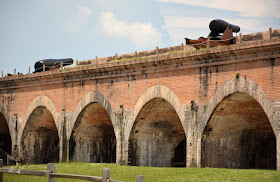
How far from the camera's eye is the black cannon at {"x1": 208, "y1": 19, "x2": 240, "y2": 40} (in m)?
16.9

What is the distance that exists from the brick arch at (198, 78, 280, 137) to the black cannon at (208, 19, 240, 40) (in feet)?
8.90

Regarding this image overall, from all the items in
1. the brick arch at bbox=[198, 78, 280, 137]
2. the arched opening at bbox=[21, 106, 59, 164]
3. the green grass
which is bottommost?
the green grass

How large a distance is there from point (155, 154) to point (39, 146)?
7702 mm

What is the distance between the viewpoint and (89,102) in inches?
774

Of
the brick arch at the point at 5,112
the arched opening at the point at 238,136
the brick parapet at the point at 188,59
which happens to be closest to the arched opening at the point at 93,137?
the brick parapet at the point at 188,59

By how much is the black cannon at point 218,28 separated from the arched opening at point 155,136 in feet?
Answer: 9.78

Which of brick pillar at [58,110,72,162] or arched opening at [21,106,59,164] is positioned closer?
brick pillar at [58,110,72,162]

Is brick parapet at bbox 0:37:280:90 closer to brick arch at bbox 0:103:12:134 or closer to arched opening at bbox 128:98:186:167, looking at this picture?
arched opening at bbox 128:98:186:167

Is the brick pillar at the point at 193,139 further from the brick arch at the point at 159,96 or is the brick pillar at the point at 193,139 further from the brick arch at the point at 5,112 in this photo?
the brick arch at the point at 5,112

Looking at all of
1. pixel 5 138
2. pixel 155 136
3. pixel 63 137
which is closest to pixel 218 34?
pixel 155 136

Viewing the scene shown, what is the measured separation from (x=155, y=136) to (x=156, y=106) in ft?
4.76

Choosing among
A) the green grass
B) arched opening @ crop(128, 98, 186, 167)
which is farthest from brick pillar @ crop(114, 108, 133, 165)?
the green grass

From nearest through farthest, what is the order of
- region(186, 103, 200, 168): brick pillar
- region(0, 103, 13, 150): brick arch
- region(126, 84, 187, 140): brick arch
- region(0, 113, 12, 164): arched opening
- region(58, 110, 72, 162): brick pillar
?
region(186, 103, 200, 168): brick pillar → region(126, 84, 187, 140): brick arch → region(58, 110, 72, 162): brick pillar → region(0, 103, 13, 150): brick arch → region(0, 113, 12, 164): arched opening

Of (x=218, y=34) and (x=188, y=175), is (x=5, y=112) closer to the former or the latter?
(x=218, y=34)
